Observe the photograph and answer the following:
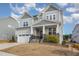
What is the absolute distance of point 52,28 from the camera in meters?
4.07

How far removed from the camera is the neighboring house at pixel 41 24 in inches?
161

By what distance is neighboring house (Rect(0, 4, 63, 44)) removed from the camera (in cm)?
408

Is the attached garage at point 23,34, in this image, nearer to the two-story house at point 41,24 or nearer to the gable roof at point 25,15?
the two-story house at point 41,24

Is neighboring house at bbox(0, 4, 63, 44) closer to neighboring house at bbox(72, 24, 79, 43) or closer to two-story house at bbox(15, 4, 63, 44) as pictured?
two-story house at bbox(15, 4, 63, 44)

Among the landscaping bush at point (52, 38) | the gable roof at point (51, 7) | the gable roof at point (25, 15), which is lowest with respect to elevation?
the landscaping bush at point (52, 38)

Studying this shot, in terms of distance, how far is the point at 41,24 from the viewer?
412cm

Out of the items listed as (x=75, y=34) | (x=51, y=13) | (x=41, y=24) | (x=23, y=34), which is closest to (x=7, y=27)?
(x=23, y=34)

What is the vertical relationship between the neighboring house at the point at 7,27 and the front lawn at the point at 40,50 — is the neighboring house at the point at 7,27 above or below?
above

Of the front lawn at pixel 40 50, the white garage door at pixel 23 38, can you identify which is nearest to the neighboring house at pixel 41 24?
the white garage door at pixel 23 38

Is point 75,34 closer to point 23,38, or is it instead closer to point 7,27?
point 23,38

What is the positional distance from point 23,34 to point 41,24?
306 millimetres

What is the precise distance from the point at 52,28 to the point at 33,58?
512 mm

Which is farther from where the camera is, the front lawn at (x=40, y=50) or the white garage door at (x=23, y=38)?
the white garage door at (x=23, y=38)

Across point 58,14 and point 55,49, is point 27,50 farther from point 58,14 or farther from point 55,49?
point 58,14
